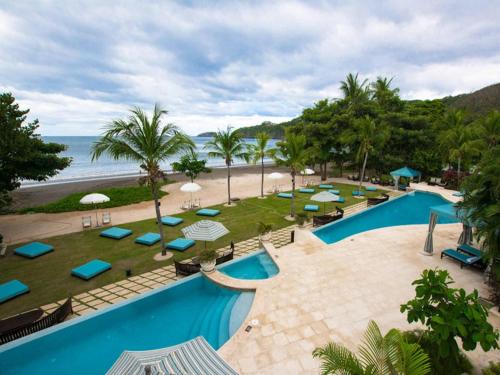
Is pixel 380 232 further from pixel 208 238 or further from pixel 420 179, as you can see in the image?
pixel 420 179

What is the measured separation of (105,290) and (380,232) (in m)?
13.6

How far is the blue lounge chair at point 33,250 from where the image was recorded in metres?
12.0

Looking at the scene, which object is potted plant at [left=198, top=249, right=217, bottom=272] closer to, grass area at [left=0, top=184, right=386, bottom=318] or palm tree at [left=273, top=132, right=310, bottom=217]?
grass area at [left=0, top=184, right=386, bottom=318]

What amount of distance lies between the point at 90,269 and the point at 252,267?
6.68 meters

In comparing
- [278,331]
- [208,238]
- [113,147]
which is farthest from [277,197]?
[278,331]

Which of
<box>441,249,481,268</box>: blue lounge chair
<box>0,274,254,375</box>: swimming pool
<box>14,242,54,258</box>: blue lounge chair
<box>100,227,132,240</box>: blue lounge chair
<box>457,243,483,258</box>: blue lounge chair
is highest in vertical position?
<box>457,243,483,258</box>: blue lounge chair

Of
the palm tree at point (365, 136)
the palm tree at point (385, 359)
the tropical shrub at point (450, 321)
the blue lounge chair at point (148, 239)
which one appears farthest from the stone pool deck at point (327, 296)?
the palm tree at point (365, 136)

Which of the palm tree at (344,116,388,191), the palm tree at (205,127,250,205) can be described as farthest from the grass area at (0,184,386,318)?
the palm tree at (344,116,388,191)

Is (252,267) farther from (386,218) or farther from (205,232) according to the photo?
(386,218)

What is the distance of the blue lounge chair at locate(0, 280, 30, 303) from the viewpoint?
345 inches

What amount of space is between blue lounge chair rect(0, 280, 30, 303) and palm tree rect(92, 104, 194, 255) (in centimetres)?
533

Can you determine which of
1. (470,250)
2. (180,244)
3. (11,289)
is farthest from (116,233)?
(470,250)

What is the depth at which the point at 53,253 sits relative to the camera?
1245 cm

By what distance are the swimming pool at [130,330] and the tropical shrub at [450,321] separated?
480 cm
